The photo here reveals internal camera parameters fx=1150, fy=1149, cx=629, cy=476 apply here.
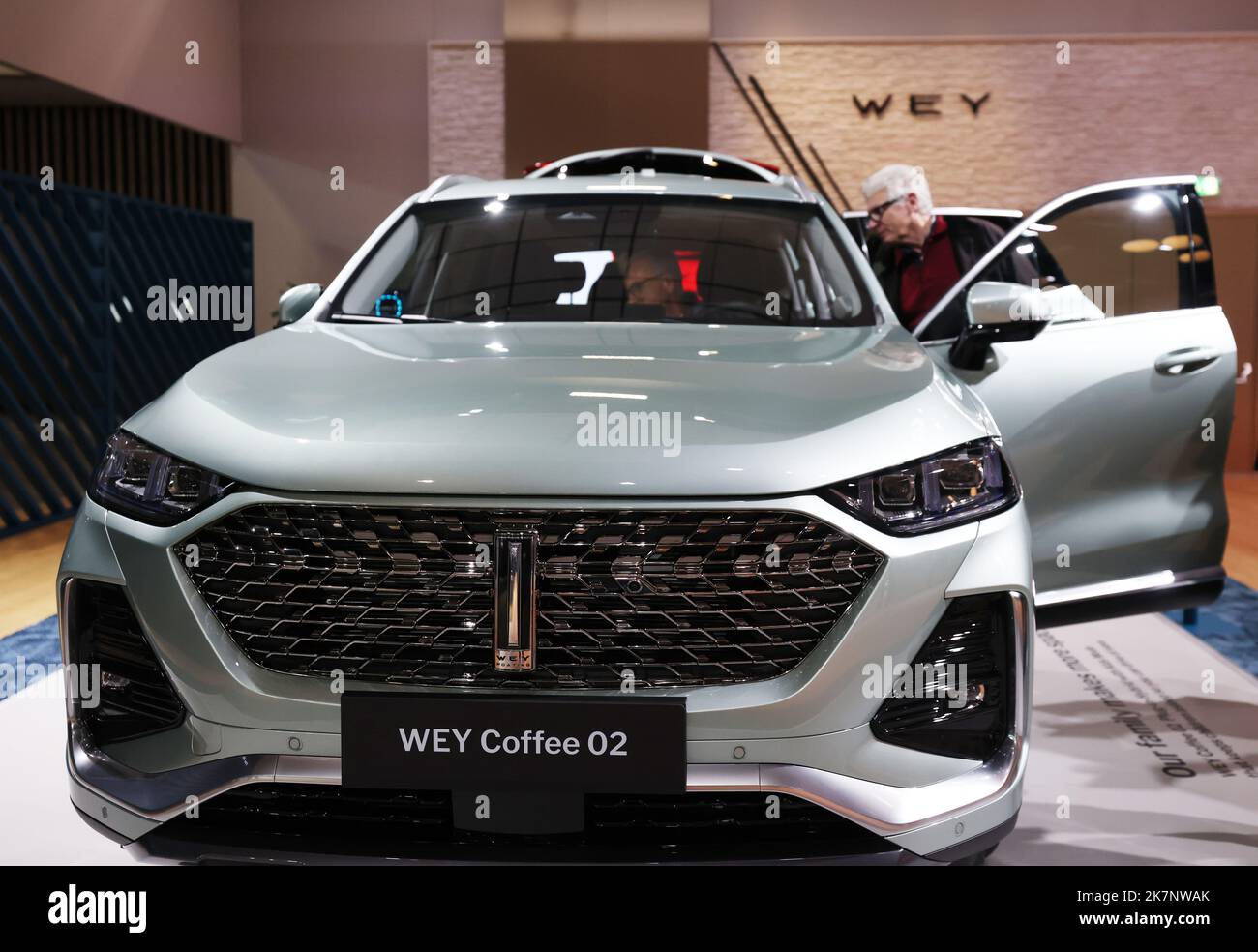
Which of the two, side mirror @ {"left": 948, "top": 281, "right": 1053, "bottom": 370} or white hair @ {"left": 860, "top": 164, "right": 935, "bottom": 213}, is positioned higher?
white hair @ {"left": 860, "top": 164, "right": 935, "bottom": 213}

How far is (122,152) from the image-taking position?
8.66 meters

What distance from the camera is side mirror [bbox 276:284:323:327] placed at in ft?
6.88

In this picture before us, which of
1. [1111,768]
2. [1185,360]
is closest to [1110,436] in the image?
[1185,360]

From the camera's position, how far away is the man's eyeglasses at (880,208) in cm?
298

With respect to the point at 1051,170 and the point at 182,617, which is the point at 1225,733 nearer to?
the point at 182,617

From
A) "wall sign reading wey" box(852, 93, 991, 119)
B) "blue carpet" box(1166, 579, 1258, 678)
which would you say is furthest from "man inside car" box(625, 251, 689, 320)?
"wall sign reading wey" box(852, 93, 991, 119)

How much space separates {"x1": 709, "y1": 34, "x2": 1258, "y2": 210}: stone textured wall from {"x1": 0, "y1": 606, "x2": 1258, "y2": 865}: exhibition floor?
5.14 m

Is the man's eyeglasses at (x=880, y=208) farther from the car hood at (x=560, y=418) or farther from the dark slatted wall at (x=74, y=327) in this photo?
the dark slatted wall at (x=74, y=327)

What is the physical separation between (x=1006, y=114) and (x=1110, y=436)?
20.1ft

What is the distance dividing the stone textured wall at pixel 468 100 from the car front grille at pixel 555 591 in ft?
23.3
